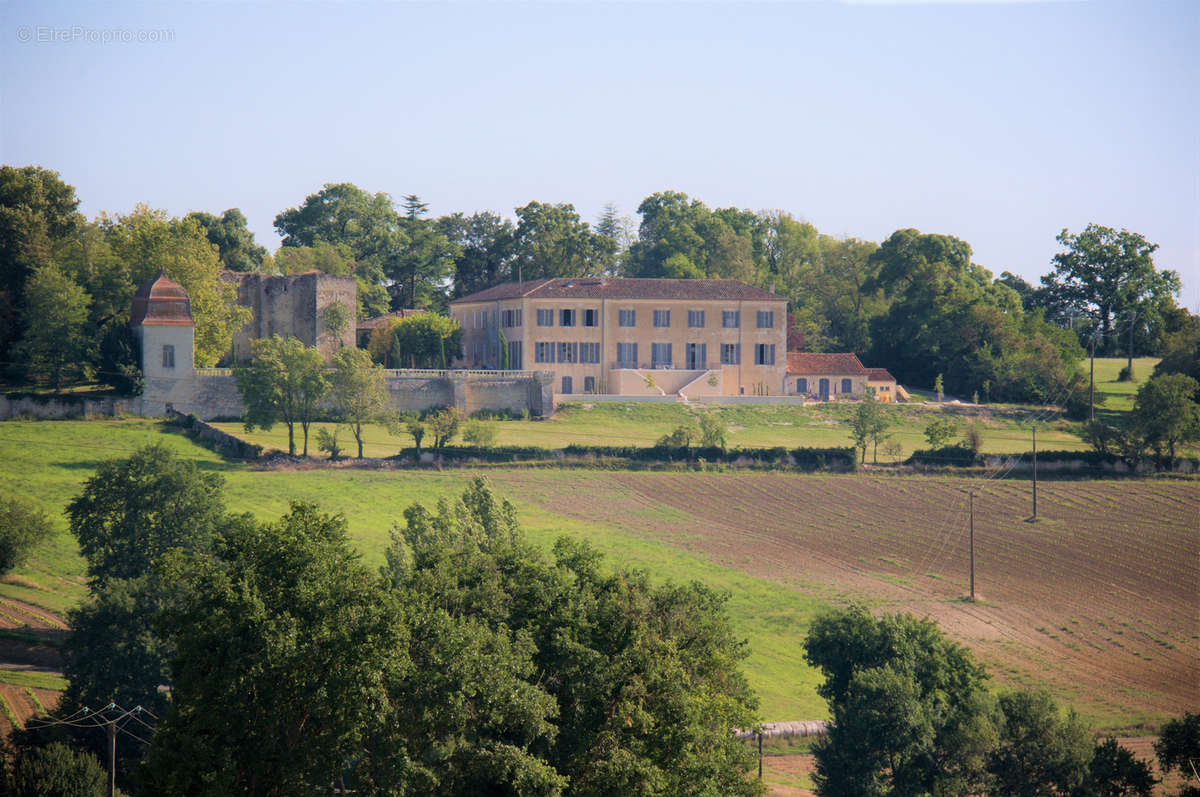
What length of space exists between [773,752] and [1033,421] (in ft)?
142

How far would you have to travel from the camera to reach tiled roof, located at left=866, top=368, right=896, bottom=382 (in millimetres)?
76312

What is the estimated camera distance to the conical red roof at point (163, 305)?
59.6m

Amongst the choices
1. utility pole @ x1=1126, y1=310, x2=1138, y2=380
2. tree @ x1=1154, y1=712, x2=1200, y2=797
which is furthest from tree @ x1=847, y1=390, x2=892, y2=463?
tree @ x1=1154, y1=712, x2=1200, y2=797

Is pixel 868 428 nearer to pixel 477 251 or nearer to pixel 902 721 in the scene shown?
pixel 902 721

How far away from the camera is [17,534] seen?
38812 mm

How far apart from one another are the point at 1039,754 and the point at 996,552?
1899cm

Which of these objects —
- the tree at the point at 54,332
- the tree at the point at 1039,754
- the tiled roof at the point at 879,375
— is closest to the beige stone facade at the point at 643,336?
the tiled roof at the point at 879,375

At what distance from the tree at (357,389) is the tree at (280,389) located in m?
1.10

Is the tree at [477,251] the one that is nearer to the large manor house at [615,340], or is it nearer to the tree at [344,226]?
the tree at [344,226]

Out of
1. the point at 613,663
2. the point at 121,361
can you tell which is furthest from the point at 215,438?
the point at 613,663

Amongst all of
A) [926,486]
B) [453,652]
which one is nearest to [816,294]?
[926,486]

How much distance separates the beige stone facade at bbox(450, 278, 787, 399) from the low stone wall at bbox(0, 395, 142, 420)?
22.4 m

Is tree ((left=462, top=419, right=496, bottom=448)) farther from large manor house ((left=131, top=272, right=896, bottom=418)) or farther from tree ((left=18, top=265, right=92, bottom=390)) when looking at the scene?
tree ((left=18, top=265, right=92, bottom=390))

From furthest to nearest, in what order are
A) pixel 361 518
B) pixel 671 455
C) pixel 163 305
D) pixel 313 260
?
pixel 313 260, pixel 163 305, pixel 671 455, pixel 361 518
